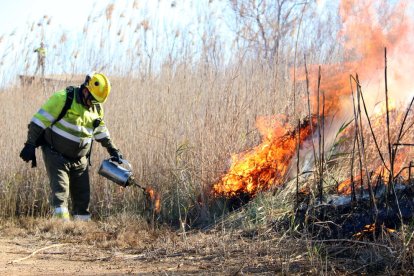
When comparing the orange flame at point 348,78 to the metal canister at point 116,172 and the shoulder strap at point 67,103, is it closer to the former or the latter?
the metal canister at point 116,172

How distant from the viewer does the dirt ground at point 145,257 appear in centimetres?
365

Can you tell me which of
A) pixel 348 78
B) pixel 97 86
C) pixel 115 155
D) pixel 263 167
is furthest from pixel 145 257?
pixel 348 78

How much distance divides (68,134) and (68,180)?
0.57 m

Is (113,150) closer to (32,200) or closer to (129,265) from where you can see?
(32,200)

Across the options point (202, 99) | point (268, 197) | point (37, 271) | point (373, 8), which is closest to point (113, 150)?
point (202, 99)

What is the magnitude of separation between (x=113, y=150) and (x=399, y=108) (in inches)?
135

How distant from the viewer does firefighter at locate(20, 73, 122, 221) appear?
5.70 metres

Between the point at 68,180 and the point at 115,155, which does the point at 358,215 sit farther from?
the point at 68,180

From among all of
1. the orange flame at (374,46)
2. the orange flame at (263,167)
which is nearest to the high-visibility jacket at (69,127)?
the orange flame at (263,167)

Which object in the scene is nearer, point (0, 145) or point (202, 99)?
point (202, 99)

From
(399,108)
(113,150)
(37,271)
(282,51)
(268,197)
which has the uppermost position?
(282,51)

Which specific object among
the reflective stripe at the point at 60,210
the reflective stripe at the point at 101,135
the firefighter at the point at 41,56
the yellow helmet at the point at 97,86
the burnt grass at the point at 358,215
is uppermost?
the firefighter at the point at 41,56

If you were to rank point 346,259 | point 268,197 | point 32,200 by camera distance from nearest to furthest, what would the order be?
point 346,259
point 268,197
point 32,200

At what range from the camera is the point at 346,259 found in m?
3.50
